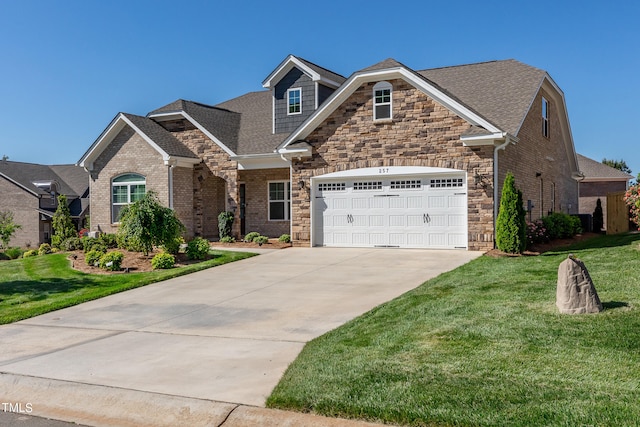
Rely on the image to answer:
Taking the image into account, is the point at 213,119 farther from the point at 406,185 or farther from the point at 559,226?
the point at 559,226

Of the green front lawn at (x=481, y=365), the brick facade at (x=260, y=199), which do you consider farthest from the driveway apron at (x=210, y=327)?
the brick facade at (x=260, y=199)

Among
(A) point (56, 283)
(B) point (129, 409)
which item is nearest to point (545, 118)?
(A) point (56, 283)

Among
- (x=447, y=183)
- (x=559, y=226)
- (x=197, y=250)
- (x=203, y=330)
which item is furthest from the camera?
(x=559, y=226)

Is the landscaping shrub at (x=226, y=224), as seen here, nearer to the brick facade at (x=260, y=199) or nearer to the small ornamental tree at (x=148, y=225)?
the brick facade at (x=260, y=199)

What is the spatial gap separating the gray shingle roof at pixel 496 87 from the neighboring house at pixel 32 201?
80.5 ft

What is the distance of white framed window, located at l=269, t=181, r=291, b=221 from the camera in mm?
24453

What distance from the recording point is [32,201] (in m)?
34.9

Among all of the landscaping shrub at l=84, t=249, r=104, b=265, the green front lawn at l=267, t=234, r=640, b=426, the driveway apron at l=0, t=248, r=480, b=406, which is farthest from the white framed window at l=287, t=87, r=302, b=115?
the green front lawn at l=267, t=234, r=640, b=426

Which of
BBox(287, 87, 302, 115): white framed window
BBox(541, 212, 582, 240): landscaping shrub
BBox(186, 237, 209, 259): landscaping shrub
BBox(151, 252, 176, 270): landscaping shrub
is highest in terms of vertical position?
BBox(287, 87, 302, 115): white framed window

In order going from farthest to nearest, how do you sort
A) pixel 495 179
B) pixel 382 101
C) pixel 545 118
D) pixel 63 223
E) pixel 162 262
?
1. pixel 63 223
2. pixel 545 118
3. pixel 382 101
4. pixel 495 179
5. pixel 162 262

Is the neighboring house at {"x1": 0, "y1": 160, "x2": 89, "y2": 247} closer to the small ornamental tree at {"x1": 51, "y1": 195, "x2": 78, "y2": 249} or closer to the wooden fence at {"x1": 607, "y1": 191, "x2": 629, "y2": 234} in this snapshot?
the small ornamental tree at {"x1": 51, "y1": 195, "x2": 78, "y2": 249}

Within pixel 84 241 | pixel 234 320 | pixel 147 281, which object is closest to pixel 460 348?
pixel 234 320

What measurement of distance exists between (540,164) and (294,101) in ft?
34.0

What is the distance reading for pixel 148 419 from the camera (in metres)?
5.56
